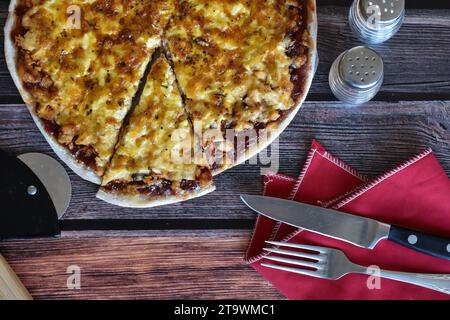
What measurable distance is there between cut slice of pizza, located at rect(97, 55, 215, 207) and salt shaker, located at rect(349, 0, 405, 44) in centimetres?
88

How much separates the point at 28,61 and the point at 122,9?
0.45m

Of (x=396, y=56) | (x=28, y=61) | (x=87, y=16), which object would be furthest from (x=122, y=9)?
(x=396, y=56)

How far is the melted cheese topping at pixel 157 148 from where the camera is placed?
2738 millimetres

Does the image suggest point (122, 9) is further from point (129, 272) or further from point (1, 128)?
point (129, 272)

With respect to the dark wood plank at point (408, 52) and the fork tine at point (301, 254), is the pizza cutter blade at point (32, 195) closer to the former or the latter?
the dark wood plank at point (408, 52)

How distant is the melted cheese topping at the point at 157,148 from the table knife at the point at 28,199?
27cm

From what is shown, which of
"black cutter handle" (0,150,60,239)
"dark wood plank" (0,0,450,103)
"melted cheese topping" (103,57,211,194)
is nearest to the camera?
"melted cheese topping" (103,57,211,194)

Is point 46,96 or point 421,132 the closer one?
point 46,96

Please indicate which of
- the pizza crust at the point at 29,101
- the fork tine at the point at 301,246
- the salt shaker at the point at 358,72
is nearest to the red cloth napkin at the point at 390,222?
the fork tine at the point at 301,246

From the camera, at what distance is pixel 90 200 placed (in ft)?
9.59

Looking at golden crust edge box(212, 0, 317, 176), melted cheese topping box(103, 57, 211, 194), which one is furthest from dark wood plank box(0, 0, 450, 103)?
melted cheese topping box(103, 57, 211, 194)

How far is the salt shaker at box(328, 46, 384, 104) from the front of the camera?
2809 millimetres

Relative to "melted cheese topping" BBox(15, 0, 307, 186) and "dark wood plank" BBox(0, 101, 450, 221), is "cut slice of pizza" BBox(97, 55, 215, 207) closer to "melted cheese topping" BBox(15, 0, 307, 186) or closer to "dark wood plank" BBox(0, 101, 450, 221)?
"melted cheese topping" BBox(15, 0, 307, 186)
